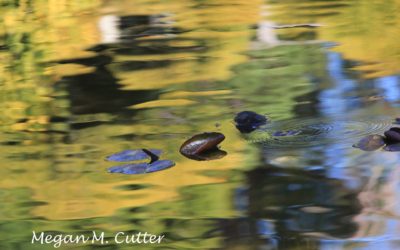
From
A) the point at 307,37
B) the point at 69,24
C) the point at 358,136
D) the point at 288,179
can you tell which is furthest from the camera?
the point at 69,24

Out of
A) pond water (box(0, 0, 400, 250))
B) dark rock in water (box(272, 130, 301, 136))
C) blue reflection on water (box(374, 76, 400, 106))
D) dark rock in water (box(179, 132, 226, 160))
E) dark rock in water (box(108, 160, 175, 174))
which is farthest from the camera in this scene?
blue reflection on water (box(374, 76, 400, 106))

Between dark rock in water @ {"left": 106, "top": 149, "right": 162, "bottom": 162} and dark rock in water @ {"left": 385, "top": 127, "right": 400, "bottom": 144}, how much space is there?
682 millimetres

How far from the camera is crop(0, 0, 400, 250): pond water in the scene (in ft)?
6.30

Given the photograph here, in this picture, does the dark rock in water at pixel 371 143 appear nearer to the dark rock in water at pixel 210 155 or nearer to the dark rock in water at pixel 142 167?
the dark rock in water at pixel 210 155

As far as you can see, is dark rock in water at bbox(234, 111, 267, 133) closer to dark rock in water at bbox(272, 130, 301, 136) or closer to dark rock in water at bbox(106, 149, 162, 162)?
dark rock in water at bbox(272, 130, 301, 136)

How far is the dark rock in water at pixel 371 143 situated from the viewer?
2405mm

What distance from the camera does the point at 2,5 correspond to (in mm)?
7426

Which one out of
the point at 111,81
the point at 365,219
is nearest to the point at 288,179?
the point at 365,219

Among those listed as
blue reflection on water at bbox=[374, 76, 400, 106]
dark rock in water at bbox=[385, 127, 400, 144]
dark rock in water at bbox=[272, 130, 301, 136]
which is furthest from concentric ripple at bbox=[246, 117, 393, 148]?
blue reflection on water at bbox=[374, 76, 400, 106]

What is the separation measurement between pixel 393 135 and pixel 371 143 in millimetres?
68

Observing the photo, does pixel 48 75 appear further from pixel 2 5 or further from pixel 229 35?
pixel 2 5

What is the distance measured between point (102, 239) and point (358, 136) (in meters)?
1.00

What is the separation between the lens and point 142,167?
2.36 m

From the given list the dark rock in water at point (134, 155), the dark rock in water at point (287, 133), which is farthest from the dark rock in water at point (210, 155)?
the dark rock in water at point (287, 133)
